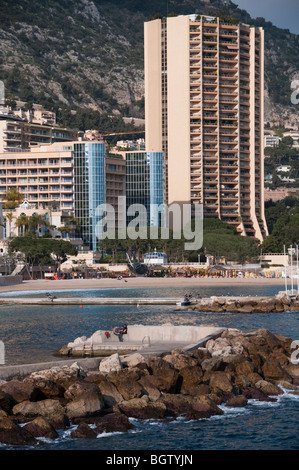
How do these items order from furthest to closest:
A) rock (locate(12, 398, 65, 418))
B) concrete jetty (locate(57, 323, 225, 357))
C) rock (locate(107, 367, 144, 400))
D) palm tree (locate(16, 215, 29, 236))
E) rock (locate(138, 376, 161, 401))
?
palm tree (locate(16, 215, 29, 236))
concrete jetty (locate(57, 323, 225, 357))
rock (locate(138, 376, 161, 401))
rock (locate(107, 367, 144, 400))
rock (locate(12, 398, 65, 418))

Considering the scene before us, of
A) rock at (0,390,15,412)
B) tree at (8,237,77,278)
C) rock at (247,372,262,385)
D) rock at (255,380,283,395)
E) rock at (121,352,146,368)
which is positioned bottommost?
rock at (255,380,283,395)

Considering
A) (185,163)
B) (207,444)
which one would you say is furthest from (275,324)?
(185,163)

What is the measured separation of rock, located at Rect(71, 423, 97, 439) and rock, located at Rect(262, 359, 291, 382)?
10443 millimetres

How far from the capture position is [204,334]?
1647 inches

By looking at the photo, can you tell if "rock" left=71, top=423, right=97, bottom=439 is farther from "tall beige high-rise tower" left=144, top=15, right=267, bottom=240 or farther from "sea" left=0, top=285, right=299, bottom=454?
"tall beige high-rise tower" left=144, top=15, right=267, bottom=240

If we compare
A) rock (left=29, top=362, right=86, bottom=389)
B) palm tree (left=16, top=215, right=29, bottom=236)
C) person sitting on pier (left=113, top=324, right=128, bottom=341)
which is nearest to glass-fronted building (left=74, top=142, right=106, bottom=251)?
palm tree (left=16, top=215, right=29, bottom=236)

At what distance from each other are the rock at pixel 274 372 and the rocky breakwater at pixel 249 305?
30558 millimetres

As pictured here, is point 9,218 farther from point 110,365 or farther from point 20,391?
point 20,391

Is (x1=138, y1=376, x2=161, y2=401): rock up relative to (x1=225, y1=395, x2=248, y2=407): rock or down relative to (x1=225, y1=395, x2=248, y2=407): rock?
up

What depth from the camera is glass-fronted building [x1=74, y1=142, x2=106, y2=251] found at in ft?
522

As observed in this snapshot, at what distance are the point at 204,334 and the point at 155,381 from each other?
11.7 metres

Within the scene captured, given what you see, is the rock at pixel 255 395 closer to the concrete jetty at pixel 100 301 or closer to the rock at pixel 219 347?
the rock at pixel 219 347

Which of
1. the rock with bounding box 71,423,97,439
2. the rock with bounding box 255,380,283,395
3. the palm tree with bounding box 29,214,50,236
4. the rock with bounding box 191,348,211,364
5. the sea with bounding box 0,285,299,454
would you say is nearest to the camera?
the sea with bounding box 0,285,299,454
